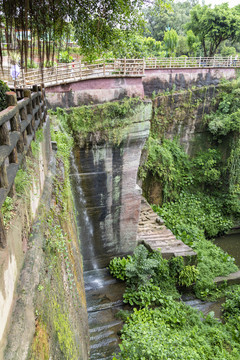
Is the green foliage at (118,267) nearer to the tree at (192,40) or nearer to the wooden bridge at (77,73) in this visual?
the wooden bridge at (77,73)

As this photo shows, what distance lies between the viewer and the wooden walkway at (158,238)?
9.88 metres

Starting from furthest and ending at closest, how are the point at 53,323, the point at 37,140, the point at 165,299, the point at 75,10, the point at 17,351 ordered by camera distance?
the point at 165,299 < the point at 75,10 < the point at 37,140 < the point at 53,323 < the point at 17,351

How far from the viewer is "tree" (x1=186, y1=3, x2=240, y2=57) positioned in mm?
18266

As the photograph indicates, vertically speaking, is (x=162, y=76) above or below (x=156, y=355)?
above

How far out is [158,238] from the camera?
10703mm

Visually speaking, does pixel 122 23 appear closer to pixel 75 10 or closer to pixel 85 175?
pixel 75 10

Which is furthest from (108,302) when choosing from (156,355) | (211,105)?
(211,105)

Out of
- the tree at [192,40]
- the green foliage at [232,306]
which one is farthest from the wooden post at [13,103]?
the tree at [192,40]

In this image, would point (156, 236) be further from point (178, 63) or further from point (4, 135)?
point (178, 63)

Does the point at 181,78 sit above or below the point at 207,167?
above

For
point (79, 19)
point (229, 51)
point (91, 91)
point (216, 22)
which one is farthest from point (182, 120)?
point (229, 51)

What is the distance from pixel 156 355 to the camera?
5.27 metres

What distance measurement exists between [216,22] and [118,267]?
18.2m

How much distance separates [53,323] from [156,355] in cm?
320
